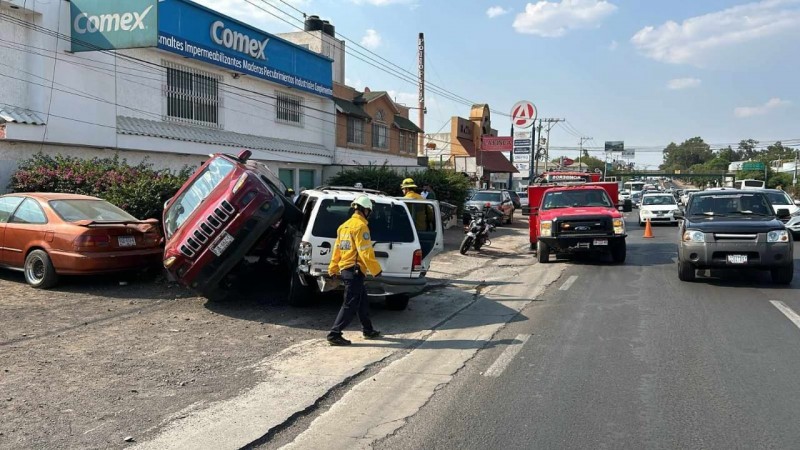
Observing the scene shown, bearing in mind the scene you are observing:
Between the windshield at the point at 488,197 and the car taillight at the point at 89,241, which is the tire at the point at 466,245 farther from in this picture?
the windshield at the point at 488,197

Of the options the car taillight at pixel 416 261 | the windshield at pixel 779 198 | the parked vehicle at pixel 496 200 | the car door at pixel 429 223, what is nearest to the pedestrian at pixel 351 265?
the car taillight at pixel 416 261

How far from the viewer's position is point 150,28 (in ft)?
50.4

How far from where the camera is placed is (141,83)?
55.8ft

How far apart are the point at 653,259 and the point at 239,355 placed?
39.3 feet

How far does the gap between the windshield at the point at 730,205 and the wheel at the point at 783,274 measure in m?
1.37

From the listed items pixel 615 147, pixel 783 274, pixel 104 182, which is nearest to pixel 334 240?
pixel 104 182

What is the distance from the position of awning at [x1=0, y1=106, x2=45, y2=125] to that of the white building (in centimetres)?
3

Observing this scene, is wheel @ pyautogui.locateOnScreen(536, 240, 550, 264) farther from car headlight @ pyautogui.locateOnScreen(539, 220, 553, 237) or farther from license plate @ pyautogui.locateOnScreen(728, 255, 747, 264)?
license plate @ pyautogui.locateOnScreen(728, 255, 747, 264)

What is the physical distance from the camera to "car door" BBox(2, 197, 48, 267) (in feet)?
31.1

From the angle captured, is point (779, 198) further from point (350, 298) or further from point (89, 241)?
point (89, 241)

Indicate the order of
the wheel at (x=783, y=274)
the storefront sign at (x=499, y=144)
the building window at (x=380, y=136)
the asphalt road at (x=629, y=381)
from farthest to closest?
the storefront sign at (x=499, y=144), the building window at (x=380, y=136), the wheel at (x=783, y=274), the asphalt road at (x=629, y=381)

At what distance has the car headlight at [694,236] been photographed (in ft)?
35.0

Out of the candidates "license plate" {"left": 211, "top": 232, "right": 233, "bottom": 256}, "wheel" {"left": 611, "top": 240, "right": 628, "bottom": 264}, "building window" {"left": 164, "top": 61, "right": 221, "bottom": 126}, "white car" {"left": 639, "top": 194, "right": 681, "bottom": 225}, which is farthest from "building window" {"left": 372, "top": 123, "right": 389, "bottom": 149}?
"license plate" {"left": 211, "top": 232, "right": 233, "bottom": 256}

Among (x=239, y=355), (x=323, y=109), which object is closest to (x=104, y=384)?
(x=239, y=355)
